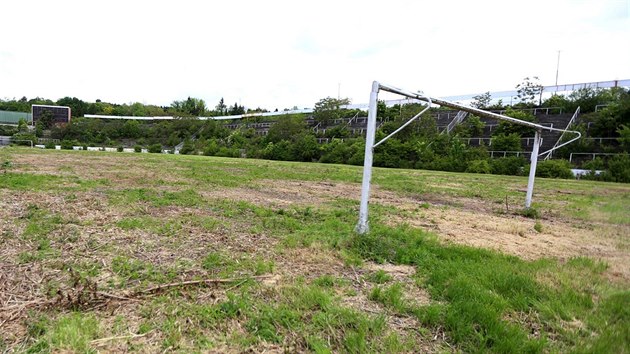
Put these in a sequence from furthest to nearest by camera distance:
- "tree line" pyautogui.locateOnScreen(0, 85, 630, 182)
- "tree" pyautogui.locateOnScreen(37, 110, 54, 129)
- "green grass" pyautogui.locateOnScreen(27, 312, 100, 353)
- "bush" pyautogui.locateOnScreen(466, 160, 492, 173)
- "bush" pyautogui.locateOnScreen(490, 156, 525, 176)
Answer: "tree" pyautogui.locateOnScreen(37, 110, 54, 129) < "bush" pyautogui.locateOnScreen(466, 160, 492, 173) < "bush" pyautogui.locateOnScreen(490, 156, 525, 176) < "tree line" pyautogui.locateOnScreen(0, 85, 630, 182) < "green grass" pyautogui.locateOnScreen(27, 312, 100, 353)

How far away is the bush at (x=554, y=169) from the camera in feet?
51.7

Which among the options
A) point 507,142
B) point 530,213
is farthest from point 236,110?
point 530,213

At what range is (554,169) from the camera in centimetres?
1734

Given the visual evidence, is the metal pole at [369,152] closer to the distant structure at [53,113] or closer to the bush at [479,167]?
the bush at [479,167]

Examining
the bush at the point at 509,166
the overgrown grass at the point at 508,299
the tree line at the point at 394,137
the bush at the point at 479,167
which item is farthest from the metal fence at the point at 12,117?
the overgrown grass at the point at 508,299

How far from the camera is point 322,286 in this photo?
3113mm

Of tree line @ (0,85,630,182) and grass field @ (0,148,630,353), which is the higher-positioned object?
tree line @ (0,85,630,182)

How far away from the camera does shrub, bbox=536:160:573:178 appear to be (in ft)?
51.7

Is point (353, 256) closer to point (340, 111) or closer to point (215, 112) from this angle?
point (340, 111)

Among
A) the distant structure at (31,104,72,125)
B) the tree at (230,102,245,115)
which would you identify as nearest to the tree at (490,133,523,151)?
the tree at (230,102,245,115)

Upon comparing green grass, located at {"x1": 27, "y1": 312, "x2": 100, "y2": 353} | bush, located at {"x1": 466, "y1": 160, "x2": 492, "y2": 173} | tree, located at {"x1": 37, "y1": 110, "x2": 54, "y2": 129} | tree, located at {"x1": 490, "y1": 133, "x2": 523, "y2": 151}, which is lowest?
green grass, located at {"x1": 27, "y1": 312, "x2": 100, "y2": 353}

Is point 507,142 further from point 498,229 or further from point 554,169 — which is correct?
point 498,229

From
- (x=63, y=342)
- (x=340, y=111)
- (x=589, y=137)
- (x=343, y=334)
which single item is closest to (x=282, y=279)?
(x=343, y=334)

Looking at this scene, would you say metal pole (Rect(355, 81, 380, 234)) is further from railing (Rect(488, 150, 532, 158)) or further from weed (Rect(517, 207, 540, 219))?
railing (Rect(488, 150, 532, 158))
